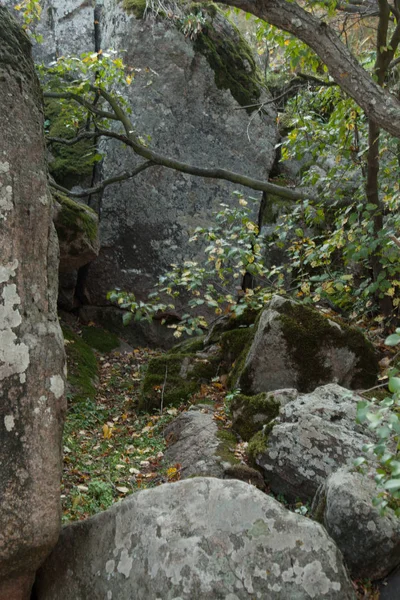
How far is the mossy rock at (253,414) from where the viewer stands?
506 centimetres

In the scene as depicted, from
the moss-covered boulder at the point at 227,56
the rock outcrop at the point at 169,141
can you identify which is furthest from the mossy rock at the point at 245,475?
the moss-covered boulder at the point at 227,56

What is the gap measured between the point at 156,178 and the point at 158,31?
246 centimetres

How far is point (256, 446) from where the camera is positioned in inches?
177

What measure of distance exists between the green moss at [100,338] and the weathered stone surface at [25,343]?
5894 mm

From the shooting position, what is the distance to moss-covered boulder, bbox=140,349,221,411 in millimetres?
6395

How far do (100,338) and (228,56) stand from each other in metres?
5.39

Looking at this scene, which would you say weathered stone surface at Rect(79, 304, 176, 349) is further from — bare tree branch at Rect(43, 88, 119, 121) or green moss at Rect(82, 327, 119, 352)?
bare tree branch at Rect(43, 88, 119, 121)

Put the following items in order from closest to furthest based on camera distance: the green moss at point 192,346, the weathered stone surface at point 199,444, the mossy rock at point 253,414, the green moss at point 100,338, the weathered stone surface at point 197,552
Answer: the weathered stone surface at point 197,552, the weathered stone surface at point 199,444, the mossy rock at point 253,414, the green moss at point 192,346, the green moss at point 100,338

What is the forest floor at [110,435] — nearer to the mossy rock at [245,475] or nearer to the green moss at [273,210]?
the mossy rock at [245,475]

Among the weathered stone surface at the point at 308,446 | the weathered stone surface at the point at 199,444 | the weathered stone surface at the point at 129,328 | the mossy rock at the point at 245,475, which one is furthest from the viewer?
the weathered stone surface at the point at 129,328

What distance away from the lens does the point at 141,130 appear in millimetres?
9844

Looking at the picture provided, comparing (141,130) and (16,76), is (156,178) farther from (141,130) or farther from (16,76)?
(16,76)

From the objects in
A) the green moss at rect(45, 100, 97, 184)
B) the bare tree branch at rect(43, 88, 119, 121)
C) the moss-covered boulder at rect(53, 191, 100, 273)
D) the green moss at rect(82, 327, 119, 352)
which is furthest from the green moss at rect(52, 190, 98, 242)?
the green moss at rect(45, 100, 97, 184)

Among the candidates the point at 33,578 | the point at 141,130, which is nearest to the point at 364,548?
the point at 33,578
